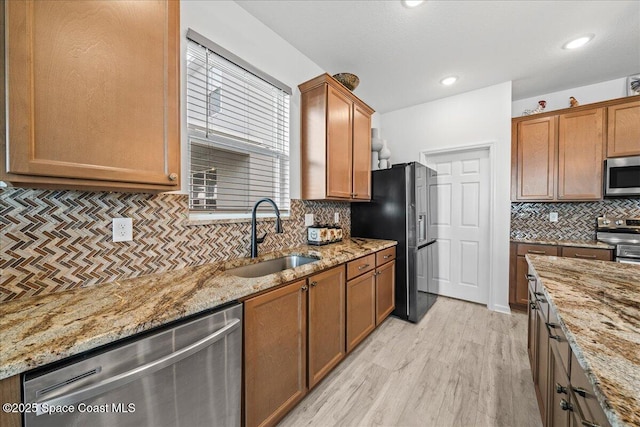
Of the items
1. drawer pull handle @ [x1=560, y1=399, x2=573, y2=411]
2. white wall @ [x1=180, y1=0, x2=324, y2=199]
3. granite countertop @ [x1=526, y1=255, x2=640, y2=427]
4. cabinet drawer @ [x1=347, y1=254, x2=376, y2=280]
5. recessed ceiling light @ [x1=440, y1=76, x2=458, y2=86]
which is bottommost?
drawer pull handle @ [x1=560, y1=399, x2=573, y2=411]

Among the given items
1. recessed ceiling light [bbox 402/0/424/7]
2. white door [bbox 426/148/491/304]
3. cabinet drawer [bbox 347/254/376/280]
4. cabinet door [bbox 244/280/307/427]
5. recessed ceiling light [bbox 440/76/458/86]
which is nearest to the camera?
cabinet door [bbox 244/280/307/427]

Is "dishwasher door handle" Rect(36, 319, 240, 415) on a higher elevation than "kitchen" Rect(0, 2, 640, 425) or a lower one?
lower

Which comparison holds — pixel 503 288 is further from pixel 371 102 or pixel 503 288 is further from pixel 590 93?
pixel 371 102

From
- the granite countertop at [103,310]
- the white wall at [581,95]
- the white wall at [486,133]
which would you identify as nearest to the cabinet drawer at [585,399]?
the granite countertop at [103,310]

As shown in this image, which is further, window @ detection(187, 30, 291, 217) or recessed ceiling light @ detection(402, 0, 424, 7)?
recessed ceiling light @ detection(402, 0, 424, 7)

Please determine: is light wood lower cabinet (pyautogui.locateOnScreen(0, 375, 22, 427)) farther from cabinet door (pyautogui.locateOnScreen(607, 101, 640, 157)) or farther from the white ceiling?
cabinet door (pyautogui.locateOnScreen(607, 101, 640, 157))

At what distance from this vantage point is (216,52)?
1.69 metres

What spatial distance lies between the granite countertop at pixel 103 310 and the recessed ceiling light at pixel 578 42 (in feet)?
10.4

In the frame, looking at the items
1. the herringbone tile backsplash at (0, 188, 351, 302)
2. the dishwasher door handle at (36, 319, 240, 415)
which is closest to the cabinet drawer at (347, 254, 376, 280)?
the herringbone tile backsplash at (0, 188, 351, 302)

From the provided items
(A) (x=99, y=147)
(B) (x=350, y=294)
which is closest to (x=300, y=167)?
(B) (x=350, y=294)

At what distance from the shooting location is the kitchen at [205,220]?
1.01 m

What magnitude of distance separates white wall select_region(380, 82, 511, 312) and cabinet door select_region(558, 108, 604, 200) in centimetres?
64

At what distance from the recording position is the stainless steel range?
2.46 metres

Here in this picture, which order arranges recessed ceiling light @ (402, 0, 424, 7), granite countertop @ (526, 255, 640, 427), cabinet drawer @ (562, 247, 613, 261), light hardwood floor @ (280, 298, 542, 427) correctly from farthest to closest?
cabinet drawer @ (562, 247, 613, 261), recessed ceiling light @ (402, 0, 424, 7), light hardwood floor @ (280, 298, 542, 427), granite countertop @ (526, 255, 640, 427)
